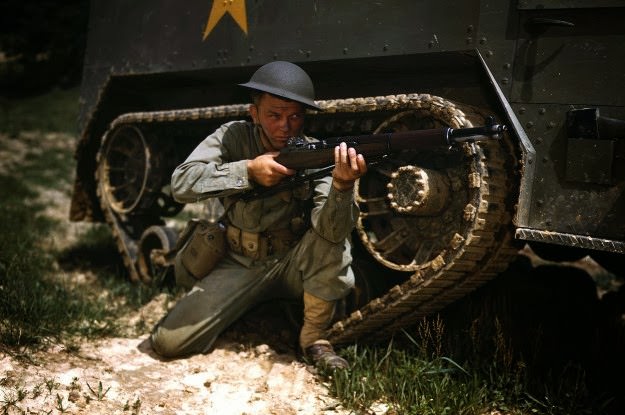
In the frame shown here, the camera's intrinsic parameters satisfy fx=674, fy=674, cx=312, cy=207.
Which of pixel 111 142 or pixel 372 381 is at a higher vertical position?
pixel 111 142

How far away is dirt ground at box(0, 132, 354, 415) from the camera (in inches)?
130

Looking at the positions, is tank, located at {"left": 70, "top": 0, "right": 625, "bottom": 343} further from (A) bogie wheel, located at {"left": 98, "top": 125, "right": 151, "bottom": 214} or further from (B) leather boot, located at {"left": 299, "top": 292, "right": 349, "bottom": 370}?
(A) bogie wheel, located at {"left": 98, "top": 125, "right": 151, "bottom": 214}

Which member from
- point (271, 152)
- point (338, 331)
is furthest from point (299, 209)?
point (338, 331)

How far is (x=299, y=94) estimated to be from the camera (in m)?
3.69

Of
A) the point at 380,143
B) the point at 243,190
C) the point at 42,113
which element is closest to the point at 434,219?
the point at 380,143

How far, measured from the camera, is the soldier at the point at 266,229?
369 centimetres

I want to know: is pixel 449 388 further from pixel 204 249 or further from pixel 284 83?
pixel 284 83

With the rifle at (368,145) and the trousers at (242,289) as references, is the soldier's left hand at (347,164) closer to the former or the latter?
the rifle at (368,145)

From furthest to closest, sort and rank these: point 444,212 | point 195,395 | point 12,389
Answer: point 444,212 → point 195,395 → point 12,389

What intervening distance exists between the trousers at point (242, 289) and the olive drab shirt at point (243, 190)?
8.1 inches

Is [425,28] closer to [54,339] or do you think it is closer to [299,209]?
[299,209]

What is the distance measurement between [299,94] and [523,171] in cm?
125

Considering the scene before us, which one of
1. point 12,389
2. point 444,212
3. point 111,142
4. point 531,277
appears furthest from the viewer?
point 111,142

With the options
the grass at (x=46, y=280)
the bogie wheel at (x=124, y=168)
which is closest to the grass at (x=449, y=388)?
the grass at (x=46, y=280)
